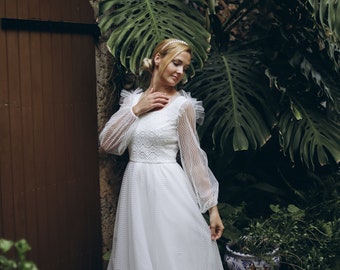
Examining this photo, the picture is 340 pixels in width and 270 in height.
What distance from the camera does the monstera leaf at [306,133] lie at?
12.8 ft

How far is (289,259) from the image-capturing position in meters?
3.92

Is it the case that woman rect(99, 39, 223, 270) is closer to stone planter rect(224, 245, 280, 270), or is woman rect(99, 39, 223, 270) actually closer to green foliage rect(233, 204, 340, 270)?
stone planter rect(224, 245, 280, 270)

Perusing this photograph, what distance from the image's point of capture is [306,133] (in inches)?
158

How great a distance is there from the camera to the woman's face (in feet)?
9.94

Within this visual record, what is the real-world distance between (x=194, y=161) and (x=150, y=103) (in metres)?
0.43

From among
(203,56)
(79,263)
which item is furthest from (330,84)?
(79,263)

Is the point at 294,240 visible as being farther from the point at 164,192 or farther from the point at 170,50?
the point at 170,50

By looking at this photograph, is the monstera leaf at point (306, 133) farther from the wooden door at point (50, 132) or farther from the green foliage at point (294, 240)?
the wooden door at point (50, 132)

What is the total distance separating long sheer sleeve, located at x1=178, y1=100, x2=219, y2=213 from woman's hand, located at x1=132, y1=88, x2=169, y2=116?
0.14 metres

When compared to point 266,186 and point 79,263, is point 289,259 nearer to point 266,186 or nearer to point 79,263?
point 266,186

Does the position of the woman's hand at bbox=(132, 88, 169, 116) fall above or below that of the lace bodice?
above

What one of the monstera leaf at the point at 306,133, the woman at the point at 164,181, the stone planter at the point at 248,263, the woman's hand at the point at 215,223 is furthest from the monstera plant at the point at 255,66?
the stone planter at the point at 248,263

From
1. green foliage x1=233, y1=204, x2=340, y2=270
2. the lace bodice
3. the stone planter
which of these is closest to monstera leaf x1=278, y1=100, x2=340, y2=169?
green foliage x1=233, y1=204, x2=340, y2=270

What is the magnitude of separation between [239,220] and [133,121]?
149 centimetres
